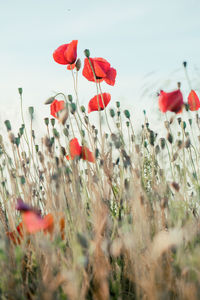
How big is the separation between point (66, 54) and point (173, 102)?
82cm

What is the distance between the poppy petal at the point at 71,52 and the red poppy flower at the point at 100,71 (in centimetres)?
7

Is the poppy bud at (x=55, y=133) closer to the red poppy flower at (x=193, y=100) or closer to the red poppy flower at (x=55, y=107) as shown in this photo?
the red poppy flower at (x=55, y=107)

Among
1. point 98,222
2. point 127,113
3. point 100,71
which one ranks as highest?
point 100,71

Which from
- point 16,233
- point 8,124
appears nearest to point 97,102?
point 8,124

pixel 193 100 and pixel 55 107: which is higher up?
pixel 55 107

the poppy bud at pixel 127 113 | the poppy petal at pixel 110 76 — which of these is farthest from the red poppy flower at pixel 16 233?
the poppy petal at pixel 110 76

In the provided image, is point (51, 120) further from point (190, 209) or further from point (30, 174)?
point (190, 209)

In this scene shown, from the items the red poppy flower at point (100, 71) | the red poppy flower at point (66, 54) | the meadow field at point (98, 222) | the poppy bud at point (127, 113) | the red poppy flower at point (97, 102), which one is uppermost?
the red poppy flower at point (66, 54)

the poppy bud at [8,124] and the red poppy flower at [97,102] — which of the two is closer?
the poppy bud at [8,124]

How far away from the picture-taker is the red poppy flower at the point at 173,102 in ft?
5.04

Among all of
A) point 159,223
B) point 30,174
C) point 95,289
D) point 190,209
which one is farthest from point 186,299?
point 30,174

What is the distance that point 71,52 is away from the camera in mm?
2131

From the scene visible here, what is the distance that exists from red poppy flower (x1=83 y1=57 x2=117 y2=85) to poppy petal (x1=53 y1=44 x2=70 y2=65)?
0.37 feet

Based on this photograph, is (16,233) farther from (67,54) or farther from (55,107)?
(67,54)
